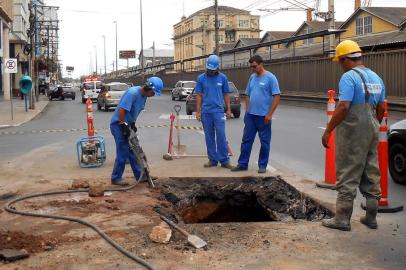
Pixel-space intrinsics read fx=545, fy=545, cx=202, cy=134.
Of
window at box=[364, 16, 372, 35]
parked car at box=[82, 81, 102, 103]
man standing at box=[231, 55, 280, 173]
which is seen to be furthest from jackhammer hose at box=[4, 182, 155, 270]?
window at box=[364, 16, 372, 35]

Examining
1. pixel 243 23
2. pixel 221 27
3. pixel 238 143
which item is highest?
pixel 243 23

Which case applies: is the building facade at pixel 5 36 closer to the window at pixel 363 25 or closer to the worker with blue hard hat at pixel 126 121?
the window at pixel 363 25

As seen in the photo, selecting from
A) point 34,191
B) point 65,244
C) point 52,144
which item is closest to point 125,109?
point 34,191

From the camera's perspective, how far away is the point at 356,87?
5445 mm

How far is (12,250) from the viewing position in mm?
4914

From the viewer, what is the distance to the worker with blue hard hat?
313 inches

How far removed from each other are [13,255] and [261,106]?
4908 millimetres

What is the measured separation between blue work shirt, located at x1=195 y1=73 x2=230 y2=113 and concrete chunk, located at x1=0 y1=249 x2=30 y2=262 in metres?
5.09

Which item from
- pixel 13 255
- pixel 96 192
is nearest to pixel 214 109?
pixel 96 192

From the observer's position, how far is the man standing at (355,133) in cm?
546

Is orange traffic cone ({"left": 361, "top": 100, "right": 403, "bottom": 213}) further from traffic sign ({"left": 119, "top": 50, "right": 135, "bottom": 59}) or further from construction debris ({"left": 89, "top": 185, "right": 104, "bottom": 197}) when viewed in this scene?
traffic sign ({"left": 119, "top": 50, "right": 135, "bottom": 59})

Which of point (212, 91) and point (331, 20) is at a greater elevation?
point (331, 20)

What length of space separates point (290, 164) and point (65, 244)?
19.3 ft

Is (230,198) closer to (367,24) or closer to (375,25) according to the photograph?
(375,25)
